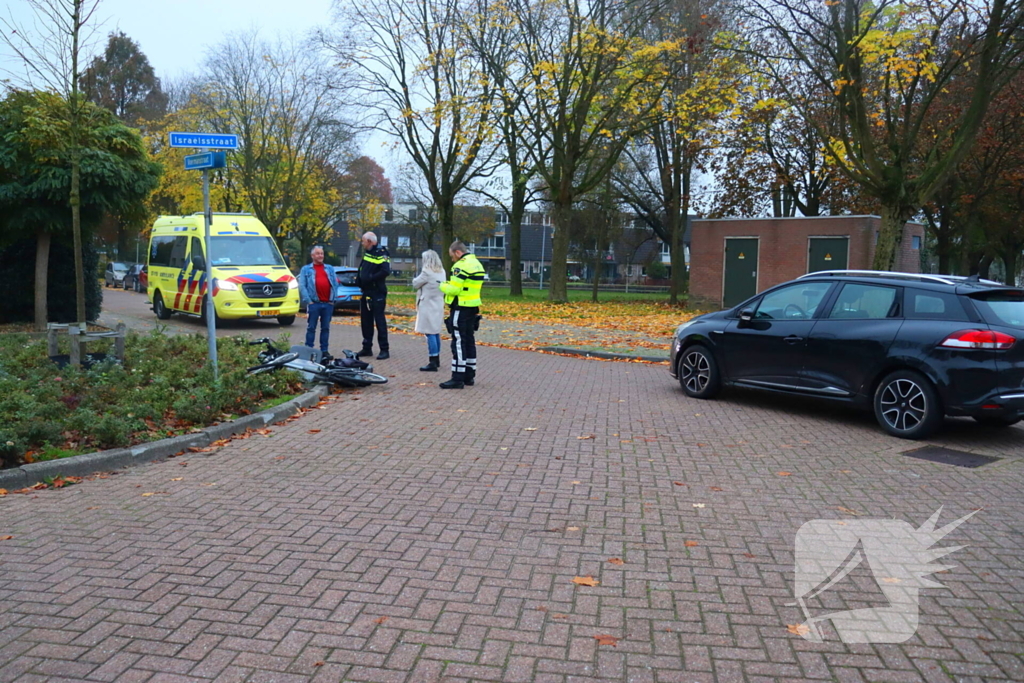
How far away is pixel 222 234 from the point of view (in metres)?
20.0

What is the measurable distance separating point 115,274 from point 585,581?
51.4 m

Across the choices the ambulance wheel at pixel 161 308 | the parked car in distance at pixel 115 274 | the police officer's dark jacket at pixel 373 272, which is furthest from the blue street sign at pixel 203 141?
the parked car in distance at pixel 115 274

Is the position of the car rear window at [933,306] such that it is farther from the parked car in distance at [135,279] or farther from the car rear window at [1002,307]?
the parked car in distance at [135,279]

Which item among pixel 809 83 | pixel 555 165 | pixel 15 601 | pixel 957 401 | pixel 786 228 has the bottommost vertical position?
pixel 15 601

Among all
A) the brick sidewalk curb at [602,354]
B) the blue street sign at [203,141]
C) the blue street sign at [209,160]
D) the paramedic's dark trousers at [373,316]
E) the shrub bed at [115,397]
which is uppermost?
the blue street sign at [203,141]

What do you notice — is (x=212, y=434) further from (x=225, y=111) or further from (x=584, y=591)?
(x=225, y=111)

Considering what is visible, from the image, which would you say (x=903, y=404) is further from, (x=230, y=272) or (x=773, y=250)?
(x=773, y=250)

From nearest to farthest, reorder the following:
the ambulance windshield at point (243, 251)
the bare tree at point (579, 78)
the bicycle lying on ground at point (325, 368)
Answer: the bicycle lying on ground at point (325, 368)
the ambulance windshield at point (243, 251)
the bare tree at point (579, 78)

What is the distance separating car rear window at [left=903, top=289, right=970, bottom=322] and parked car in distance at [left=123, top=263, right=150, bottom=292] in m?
39.8

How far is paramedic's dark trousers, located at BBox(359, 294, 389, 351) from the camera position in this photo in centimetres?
1353

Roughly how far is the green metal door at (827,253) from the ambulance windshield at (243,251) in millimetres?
17205

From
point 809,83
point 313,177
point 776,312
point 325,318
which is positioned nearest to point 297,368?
point 325,318

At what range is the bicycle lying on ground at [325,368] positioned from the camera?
10594 millimetres

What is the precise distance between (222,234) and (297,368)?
1063 centimetres
